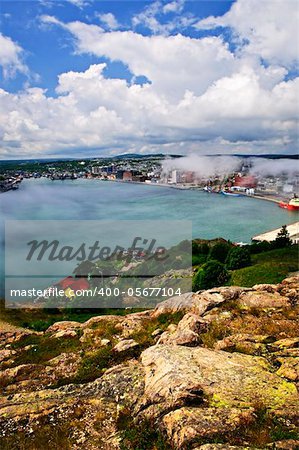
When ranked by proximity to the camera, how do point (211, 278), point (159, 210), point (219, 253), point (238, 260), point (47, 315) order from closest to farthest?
1. point (211, 278)
2. point (47, 315)
3. point (238, 260)
4. point (219, 253)
5. point (159, 210)

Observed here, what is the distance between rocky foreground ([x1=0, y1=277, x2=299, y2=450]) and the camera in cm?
399

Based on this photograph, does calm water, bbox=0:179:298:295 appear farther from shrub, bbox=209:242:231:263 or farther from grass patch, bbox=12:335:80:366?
grass patch, bbox=12:335:80:366

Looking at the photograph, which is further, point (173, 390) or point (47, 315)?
point (47, 315)

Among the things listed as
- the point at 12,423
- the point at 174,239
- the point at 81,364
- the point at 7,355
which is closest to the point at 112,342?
the point at 81,364

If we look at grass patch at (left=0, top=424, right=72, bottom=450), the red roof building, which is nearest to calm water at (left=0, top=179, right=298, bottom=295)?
the red roof building

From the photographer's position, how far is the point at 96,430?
4.60 metres

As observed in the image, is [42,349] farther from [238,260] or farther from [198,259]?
[198,259]

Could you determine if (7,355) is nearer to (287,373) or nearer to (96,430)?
(96,430)

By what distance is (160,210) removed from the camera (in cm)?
7938

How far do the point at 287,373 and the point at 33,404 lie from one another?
3942mm

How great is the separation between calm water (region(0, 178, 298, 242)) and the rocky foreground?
157 ft

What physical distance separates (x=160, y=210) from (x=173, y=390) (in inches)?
2954

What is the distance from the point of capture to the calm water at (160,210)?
6291 cm

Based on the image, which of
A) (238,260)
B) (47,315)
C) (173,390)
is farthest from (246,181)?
(173,390)
